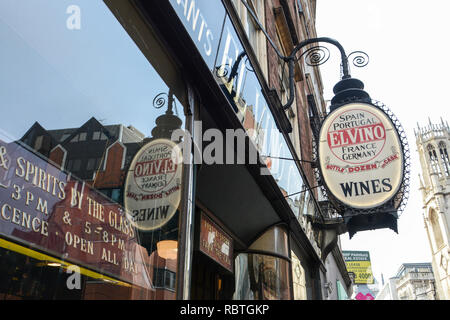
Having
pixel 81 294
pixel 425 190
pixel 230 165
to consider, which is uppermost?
pixel 425 190

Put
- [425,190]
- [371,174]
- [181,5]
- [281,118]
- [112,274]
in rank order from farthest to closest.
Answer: [425,190], [281,118], [371,174], [181,5], [112,274]

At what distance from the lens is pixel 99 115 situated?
292cm

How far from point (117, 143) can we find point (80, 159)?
423mm

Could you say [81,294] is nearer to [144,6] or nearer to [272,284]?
[144,6]

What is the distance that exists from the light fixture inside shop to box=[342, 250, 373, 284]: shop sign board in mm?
27347

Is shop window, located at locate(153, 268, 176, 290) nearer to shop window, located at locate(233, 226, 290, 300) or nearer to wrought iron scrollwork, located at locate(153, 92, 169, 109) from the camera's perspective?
wrought iron scrollwork, located at locate(153, 92, 169, 109)

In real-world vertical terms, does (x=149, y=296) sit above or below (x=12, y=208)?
below

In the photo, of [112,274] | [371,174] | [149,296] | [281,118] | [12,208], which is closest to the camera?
[12,208]

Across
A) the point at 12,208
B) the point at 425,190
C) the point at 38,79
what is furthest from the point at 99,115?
the point at 425,190

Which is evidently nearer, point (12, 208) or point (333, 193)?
point (12, 208)

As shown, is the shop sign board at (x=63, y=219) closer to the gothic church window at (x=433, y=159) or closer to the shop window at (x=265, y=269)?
the shop window at (x=265, y=269)

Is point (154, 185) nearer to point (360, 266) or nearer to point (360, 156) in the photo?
point (360, 156)

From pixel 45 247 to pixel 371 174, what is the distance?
560 cm

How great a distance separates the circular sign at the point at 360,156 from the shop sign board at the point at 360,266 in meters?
23.4
